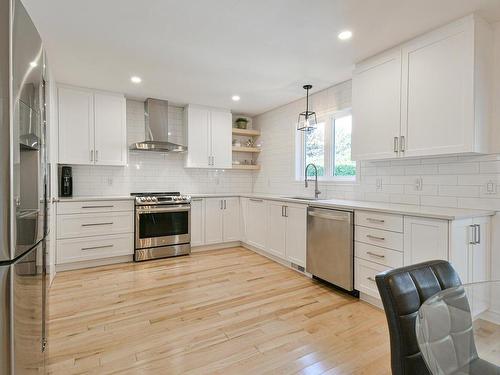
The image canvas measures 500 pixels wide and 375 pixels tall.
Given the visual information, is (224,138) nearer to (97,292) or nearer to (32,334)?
(97,292)

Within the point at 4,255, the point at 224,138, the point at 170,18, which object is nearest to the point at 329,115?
the point at 224,138

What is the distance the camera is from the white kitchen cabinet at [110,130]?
4059 millimetres

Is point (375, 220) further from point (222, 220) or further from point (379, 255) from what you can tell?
point (222, 220)

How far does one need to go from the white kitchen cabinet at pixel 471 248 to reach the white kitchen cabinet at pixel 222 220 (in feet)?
10.9

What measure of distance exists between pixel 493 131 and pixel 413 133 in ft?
1.88

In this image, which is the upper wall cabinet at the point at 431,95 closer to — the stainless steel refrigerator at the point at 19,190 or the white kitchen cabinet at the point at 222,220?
the white kitchen cabinet at the point at 222,220

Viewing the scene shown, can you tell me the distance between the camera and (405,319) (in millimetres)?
962

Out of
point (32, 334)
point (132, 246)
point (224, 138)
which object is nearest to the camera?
point (32, 334)

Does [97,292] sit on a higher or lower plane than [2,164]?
lower

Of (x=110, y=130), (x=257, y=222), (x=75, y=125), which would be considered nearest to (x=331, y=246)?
(x=257, y=222)

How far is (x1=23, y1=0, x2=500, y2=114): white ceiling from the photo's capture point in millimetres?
2113


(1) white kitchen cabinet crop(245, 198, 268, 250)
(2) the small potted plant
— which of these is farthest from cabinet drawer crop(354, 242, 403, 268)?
(2) the small potted plant

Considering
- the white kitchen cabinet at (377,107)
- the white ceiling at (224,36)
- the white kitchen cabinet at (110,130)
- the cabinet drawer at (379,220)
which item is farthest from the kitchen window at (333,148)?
the white kitchen cabinet at (110,130)

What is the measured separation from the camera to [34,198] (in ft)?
4.02
